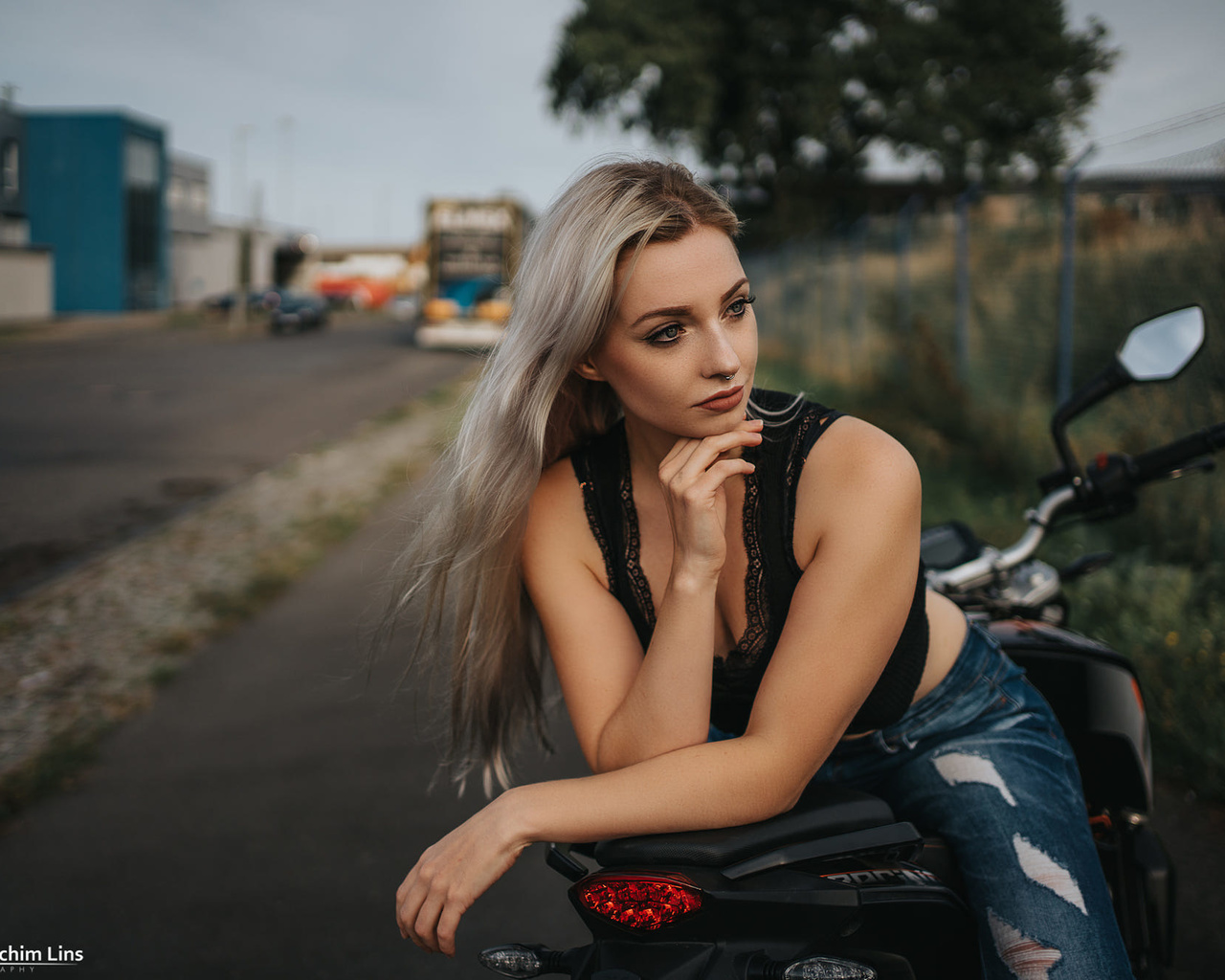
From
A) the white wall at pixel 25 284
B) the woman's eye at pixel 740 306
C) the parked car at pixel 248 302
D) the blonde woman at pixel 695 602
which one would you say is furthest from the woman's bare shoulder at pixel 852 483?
the parked car at pixel 248 302

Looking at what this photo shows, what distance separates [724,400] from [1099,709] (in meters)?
1.05

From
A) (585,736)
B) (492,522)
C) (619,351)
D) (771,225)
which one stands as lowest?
(585,736)

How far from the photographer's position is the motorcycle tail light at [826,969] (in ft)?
3.92

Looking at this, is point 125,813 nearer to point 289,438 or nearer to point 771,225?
point 289,438

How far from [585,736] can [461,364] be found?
2212 cm

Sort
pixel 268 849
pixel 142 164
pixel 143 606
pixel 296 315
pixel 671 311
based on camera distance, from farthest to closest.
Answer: pixel 142 164
pixel 296 315
pixel 143 606
pixel 268 849
pixel 671 311

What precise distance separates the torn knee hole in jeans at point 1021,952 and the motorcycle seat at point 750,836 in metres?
0.39

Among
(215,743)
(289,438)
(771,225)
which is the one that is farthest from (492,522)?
(771,225)

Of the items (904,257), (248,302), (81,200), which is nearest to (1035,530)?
(904,257)

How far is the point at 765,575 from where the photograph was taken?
160 centimetres

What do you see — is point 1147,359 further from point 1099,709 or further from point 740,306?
point 740,306

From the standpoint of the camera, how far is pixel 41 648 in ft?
15.3

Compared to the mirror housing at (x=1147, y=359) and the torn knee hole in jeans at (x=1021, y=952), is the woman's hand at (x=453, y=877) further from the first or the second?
the mirror housing at (x=1147, y=359)

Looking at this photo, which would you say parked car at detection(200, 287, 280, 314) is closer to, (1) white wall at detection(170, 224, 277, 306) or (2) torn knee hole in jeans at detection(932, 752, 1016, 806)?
(1) white wall at detection(170, 224, 277, 306)
